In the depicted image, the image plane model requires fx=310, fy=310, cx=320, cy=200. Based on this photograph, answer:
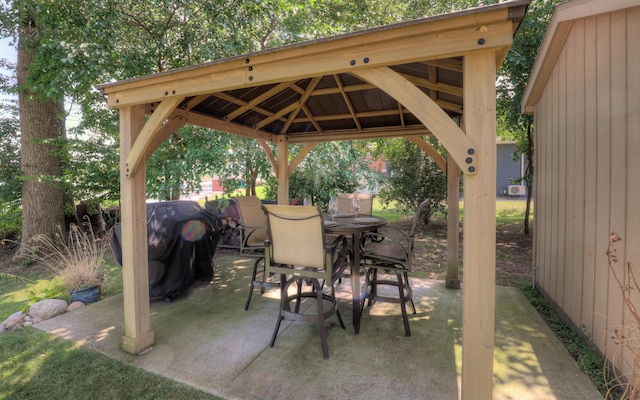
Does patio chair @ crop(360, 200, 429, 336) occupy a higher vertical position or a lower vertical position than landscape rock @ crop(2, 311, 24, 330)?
higher

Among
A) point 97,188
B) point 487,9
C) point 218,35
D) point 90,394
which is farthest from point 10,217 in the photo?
point 487,9

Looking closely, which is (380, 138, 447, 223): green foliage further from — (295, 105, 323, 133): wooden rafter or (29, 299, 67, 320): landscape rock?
(29, 299, 67, 320): landscape rock

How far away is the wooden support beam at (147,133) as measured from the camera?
2400 mm

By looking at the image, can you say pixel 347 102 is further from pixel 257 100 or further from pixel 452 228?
pixel 452 228

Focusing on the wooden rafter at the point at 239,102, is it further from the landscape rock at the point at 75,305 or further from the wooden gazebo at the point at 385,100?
the landscape rock at the point at 75,305

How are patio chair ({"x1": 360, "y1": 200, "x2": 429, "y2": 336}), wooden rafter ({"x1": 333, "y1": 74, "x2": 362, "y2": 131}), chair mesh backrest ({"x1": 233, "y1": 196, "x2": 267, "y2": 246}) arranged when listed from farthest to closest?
chair mesh backrest ({"x1": 233, "y1": 196, "x2": 267, "y2": 246}) → wooden rafter ({"x1": 333, "y1": 74, "x2": 362, "y2": 131}) → patio chair ({"x1": 360, "y1": 200, "x2": 429, "y2": 336})

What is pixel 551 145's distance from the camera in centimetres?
346

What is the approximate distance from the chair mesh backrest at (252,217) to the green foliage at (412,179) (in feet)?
15.1

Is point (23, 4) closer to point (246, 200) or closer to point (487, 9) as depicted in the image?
point (246, 200)

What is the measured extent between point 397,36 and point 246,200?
284 centimetres

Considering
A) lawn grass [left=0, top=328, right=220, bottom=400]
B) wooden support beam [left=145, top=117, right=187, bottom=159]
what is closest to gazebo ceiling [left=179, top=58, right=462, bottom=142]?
wooden support beam [left=145, top=117, right=187, bottom=159]

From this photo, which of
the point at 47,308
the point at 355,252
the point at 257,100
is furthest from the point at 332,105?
the point at 47,308

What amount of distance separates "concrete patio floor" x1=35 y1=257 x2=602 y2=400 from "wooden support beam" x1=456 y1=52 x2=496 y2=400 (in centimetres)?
45

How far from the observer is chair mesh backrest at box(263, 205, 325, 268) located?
2.41 m
